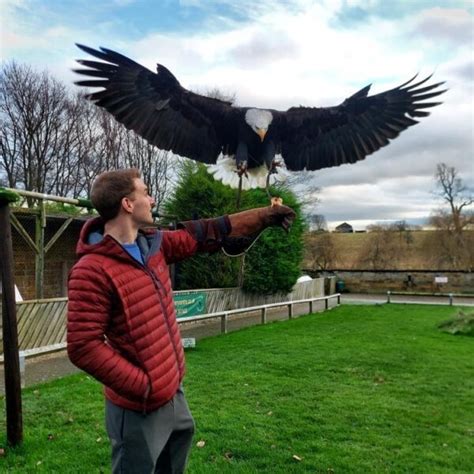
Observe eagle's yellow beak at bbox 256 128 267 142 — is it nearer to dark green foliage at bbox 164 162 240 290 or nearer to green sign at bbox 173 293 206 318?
dark green foliage at bbox 164 162 240 290

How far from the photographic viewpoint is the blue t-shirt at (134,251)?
1732 mm

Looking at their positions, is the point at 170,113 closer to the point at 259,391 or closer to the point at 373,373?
the point at 259,391

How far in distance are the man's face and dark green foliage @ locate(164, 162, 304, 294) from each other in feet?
23.6

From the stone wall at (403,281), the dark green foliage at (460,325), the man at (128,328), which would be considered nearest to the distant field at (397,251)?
the stone wall at (403,281)

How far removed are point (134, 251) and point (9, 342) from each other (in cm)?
222

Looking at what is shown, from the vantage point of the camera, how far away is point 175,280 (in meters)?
12.3

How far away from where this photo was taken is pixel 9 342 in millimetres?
3459

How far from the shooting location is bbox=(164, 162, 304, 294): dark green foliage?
31.7 ft

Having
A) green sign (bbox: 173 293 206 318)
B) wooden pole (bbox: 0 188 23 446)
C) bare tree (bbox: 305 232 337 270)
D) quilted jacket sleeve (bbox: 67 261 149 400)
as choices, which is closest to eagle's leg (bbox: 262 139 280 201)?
quilted jacket sleeve (bbox: 67 261 149 400)

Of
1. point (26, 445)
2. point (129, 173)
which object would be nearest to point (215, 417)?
point (26, 445)

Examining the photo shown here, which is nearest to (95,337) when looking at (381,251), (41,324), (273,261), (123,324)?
(123,324)

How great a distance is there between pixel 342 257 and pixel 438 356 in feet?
58.7

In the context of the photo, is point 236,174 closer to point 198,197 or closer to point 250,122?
point 250,122

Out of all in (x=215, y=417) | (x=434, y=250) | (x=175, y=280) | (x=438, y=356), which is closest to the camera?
(x=215, y=417)
